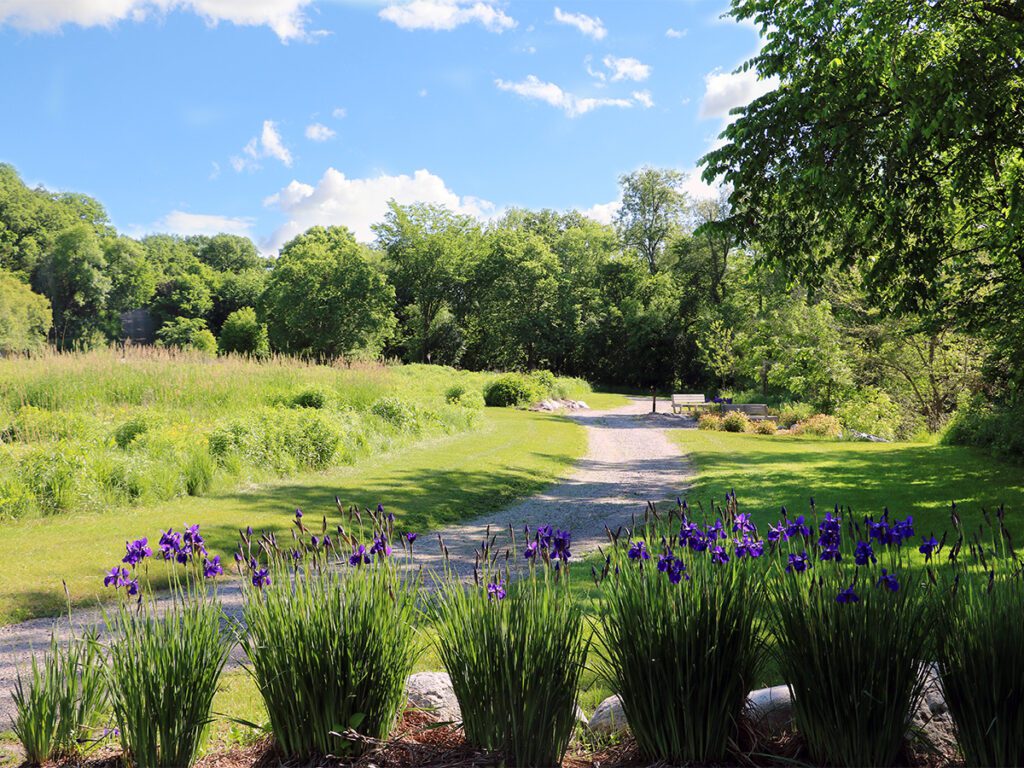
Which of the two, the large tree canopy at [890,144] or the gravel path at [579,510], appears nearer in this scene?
the gravel path at [579,510]

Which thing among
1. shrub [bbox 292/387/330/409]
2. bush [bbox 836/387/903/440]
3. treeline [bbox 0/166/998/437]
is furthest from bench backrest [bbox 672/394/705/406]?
shrub [bbox 292/387/330/409]

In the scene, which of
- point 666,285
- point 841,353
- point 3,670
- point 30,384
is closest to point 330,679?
point 3,670

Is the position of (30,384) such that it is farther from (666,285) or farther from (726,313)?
(666,285)

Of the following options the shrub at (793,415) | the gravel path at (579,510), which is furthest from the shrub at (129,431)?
the shrub at (793,415)

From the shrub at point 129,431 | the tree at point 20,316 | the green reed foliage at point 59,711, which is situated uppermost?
the tree at point 20,316

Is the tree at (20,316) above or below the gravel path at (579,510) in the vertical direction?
above

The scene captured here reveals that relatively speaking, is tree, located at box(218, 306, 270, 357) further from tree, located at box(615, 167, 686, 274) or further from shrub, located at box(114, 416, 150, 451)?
shrub, located at box(114, 416, 150, 451)

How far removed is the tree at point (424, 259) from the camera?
166ft

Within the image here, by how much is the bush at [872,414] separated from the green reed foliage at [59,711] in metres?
23.3

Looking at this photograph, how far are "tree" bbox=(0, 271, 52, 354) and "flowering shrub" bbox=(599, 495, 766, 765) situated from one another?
52.3 metres

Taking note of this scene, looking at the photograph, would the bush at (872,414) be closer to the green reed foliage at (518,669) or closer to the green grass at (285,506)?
the green grass at (285,506)

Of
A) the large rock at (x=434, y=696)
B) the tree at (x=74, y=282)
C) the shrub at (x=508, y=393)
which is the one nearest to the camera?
the large rock at (x=434, y=696)

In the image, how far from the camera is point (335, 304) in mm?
47312

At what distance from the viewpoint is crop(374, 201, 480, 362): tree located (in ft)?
166
